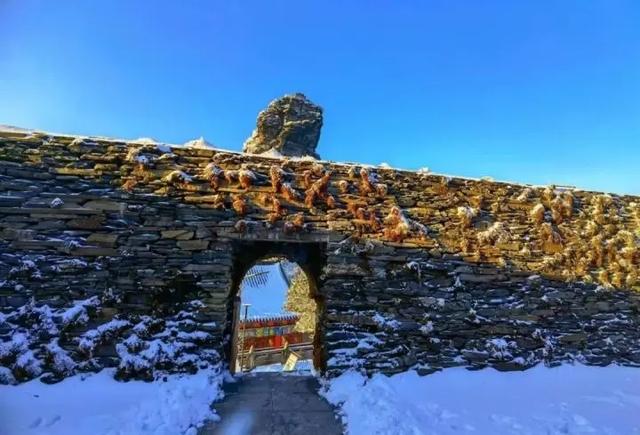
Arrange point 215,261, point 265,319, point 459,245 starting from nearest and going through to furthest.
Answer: point 215,261, point 459,245, point 265,319

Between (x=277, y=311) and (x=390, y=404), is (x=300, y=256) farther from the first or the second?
(x=277, y=311)

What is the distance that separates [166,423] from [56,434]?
3.45 feet

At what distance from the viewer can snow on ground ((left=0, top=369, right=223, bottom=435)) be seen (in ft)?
12.9

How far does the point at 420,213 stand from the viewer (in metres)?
6.44

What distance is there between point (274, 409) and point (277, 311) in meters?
16.8

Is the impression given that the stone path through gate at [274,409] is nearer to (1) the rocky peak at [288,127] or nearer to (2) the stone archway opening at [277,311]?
(2) the stone archway opening at [277,311]

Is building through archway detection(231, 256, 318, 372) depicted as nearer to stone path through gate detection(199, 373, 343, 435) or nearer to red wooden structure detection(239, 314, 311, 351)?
red wooden structure detection(239, 314, 311, 351)

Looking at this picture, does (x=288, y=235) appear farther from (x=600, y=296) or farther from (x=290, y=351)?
(x=290, y=351)

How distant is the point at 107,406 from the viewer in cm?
438

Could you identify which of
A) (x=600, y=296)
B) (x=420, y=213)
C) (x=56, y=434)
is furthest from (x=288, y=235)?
(x=600, y=296)

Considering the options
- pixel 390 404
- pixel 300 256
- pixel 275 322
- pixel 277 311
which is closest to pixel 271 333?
pixel 275 322

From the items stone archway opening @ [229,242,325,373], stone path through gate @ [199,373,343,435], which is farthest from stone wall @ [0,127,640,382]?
stone path through gate @ [199,373,343,435]

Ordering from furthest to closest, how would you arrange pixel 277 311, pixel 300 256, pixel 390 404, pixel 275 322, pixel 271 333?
pixel 277 311
pixel 275 322
pixel 271 333
pixel 300 256
pixel 390 404

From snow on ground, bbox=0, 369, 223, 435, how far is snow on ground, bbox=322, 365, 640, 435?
5.82 ft
